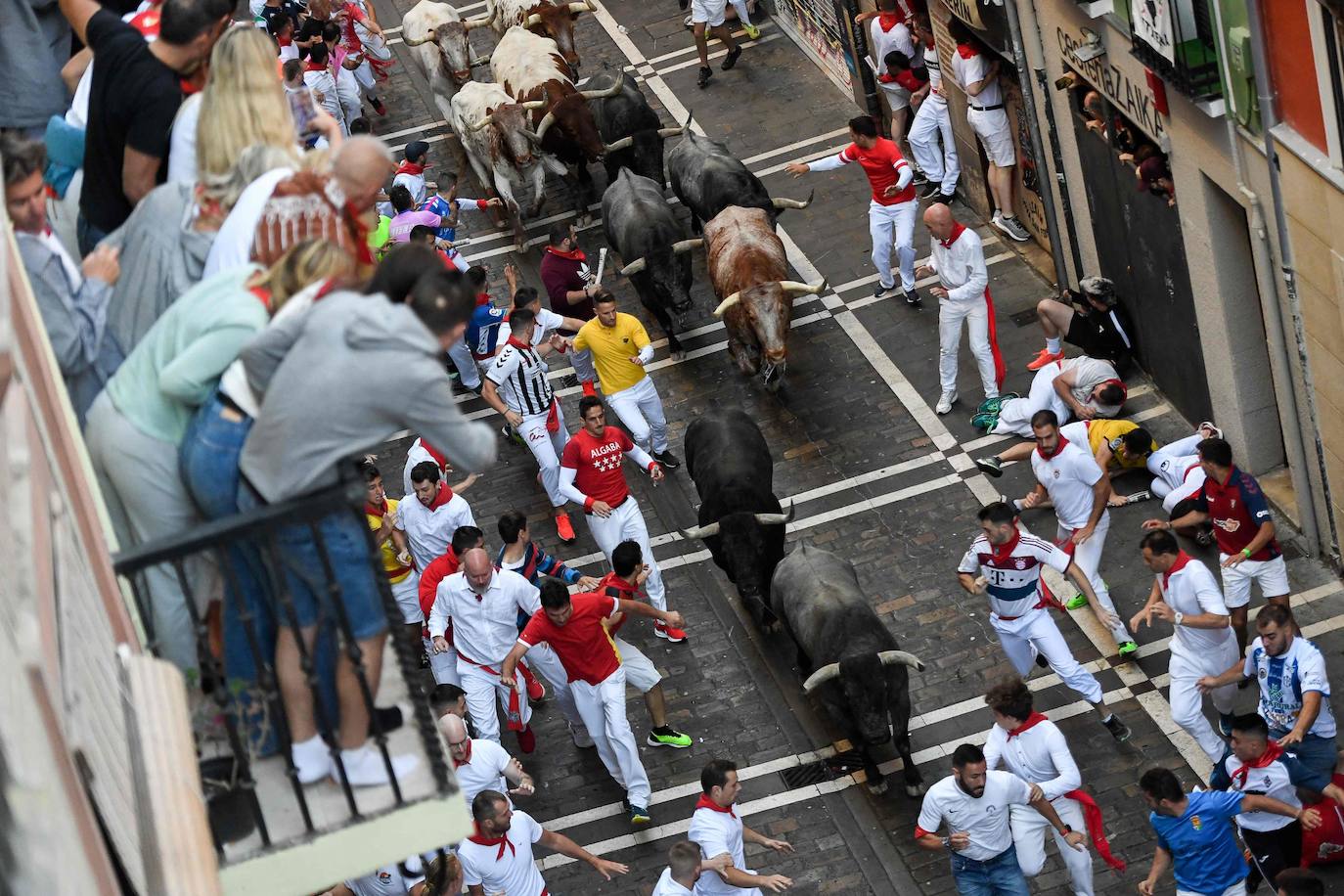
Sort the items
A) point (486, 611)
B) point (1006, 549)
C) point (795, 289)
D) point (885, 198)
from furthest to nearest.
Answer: point (885, 198), point (795, 289), point (486, 611), point (1006, 549)

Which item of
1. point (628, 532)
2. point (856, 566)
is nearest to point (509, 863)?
point (628, 532)

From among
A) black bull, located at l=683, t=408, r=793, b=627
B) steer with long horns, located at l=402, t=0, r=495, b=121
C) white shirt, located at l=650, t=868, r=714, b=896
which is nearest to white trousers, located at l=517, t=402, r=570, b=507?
black bull, located at l=683, t=408, r=793, b=627

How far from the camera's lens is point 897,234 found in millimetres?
20938

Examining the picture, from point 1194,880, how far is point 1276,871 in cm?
86

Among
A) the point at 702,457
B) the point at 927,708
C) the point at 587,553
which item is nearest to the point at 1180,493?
the point at 927,708

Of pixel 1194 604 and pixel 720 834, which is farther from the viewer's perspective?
pixel 1194 604

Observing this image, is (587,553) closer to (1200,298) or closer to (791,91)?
(1200,298)

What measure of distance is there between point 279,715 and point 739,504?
972 cm

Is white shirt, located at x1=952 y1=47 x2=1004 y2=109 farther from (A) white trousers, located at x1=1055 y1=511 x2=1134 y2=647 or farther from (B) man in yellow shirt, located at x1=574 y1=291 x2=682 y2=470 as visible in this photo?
(A) white trousers, located at x1=1055 y1=511 x2=1134 y2=647

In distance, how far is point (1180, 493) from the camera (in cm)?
1652

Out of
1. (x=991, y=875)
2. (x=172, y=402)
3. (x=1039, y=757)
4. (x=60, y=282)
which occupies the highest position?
(x=60, y=282)

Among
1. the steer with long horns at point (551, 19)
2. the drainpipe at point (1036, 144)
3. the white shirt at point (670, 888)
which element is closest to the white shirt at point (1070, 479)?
the drainpipe at point (1036, 144)

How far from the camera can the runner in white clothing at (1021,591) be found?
1427 cm

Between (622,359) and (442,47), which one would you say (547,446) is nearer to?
(622,359)
